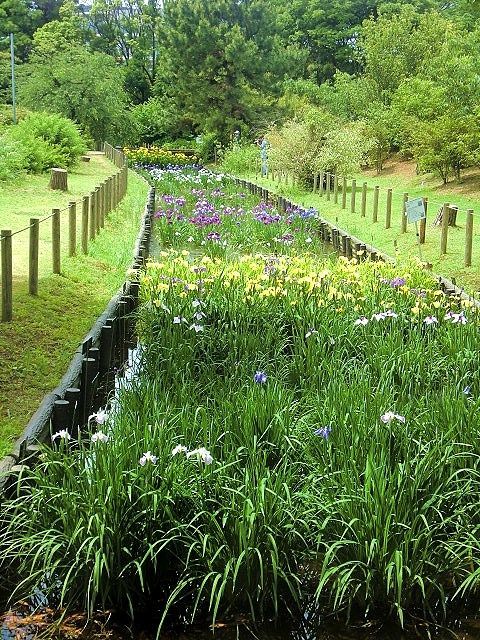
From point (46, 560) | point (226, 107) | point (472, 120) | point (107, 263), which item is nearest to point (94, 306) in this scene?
point (107, 263)

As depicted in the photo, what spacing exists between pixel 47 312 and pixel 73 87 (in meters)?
30.7

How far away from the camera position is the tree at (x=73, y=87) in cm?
3738

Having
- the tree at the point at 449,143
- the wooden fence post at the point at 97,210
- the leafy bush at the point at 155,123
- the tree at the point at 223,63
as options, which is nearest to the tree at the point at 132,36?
the leafy bush at the point at 155,123

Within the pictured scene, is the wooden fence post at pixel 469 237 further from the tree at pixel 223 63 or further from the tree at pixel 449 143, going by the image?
the tree at pixel 223 63

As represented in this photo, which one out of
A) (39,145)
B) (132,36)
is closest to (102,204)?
(39,145)

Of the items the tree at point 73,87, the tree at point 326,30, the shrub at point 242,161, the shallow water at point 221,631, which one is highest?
the tree at point 326,30

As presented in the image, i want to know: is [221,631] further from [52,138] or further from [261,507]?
[52,138]

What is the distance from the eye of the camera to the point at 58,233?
1094cm

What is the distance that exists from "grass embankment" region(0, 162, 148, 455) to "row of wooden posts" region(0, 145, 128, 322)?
166 mm

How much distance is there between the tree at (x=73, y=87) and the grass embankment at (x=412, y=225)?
9.01 meters

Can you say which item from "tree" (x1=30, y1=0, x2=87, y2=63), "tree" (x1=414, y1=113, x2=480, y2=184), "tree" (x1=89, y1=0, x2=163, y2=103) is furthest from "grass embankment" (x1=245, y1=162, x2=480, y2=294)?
"tree" (x1=89, y1=0, x2=163, y2=103)

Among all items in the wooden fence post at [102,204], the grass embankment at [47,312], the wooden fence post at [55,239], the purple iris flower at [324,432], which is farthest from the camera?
the wooden fence post at [102,204]

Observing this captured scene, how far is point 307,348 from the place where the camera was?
22.1ft

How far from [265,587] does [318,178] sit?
81.8 ft
